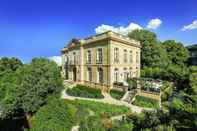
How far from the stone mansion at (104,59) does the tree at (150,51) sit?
380cm

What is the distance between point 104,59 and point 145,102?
29.8 ft

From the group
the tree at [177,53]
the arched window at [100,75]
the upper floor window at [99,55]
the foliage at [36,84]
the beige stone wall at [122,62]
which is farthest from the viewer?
the tree at [177,53]

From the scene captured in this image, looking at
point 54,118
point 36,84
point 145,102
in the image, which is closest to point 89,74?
point 145,102

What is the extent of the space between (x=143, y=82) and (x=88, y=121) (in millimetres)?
11385

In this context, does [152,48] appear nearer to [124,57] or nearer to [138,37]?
[138,37]

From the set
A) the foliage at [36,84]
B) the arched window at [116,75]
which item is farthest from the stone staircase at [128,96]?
the foliage at [36,84]

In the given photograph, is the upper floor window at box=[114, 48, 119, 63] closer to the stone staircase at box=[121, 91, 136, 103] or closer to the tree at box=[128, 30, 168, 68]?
the stone staircase at box=[121, 91, 136, 103]

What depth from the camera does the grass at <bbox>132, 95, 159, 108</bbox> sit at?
18281 mm

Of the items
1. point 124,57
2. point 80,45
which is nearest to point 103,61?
point 124,57

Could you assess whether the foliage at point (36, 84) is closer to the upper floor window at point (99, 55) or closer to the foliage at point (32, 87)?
the foliage at point (32, 87)

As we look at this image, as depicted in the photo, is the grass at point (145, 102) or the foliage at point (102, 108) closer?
the foliage at point (102, 108)

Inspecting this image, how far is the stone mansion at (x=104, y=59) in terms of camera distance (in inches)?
955

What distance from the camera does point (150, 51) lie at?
111 feet

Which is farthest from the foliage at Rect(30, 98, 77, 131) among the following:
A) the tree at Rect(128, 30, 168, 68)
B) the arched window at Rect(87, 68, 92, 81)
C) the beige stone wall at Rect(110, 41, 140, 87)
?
the tree at Rect(128, 30, 168, 68)
